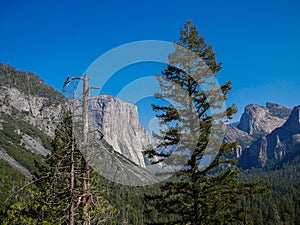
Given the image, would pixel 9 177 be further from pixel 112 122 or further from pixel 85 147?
pixel 85 147

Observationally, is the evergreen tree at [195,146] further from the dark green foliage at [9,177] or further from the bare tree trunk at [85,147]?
the dark green foliage at [9,177]

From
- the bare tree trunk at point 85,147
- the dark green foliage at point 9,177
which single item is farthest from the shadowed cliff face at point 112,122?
the dark green foliage at point 9,177

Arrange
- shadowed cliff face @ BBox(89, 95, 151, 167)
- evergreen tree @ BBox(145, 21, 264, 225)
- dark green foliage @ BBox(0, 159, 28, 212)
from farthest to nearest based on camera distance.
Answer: dark green foliage @ BBox(0, 159, 28, 212)
evergreen tree @ BBox(145, 21, 264, 225)
shadowed cliff face @ BBox(89, 95, 151, 167)

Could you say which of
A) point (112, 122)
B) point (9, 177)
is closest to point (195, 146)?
point (112, 122)

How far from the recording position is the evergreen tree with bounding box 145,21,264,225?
1012cm

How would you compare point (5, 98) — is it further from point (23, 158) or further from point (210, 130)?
point (210, 130)

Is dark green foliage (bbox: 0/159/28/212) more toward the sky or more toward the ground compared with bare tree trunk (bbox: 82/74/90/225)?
more toward the sky

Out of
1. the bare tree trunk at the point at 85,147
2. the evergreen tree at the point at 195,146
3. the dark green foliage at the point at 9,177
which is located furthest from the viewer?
the dark green foliage at the point at 9,177

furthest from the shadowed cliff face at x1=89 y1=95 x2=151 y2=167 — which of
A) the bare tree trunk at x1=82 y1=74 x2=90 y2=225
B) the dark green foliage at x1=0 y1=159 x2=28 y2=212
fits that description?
the dark green foliage at x1=0 y1=159 x2=28 y2=212

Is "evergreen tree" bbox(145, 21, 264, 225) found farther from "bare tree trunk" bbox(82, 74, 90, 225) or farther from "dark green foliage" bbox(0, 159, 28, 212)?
"dark green foliage" bbox(0, 159, 28, 212)

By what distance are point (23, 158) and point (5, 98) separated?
263 ft

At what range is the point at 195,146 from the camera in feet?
34.6

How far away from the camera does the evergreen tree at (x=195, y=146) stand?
33.2 ft

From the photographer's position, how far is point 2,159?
11375 cm
